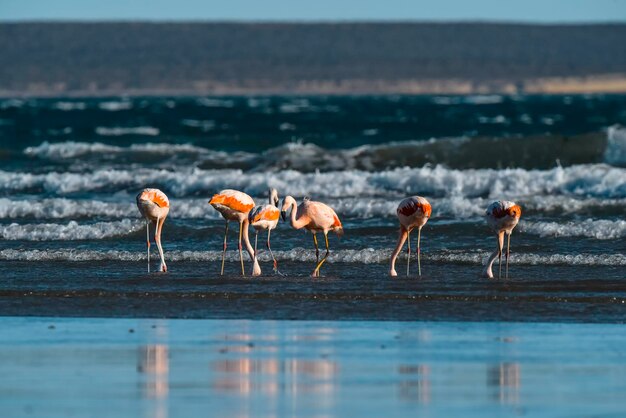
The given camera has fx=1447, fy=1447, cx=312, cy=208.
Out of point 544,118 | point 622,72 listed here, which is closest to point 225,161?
point 544,118

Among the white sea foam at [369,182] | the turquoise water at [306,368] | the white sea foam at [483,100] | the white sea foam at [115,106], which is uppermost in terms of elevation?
the white sea foam at [483,100]

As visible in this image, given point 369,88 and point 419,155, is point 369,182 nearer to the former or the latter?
point 419,155

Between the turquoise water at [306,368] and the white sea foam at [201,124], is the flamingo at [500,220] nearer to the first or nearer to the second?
the turquoise water at [306,368]

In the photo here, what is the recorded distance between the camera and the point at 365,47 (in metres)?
122

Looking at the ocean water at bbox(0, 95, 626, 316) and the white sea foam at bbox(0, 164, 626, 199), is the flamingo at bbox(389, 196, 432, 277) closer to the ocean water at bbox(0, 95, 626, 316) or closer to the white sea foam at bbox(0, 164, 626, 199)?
the ocean water at bbox(0, 95, 626, 316)

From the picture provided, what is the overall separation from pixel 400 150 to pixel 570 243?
42.0 ft

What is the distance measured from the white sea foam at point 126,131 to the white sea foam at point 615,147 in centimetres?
1474

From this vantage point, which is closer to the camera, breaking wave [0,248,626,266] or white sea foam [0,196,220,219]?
breaking wave [0,248,626,266]

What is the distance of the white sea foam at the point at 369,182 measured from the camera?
2334 centimetres

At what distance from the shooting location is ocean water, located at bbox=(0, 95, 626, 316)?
1347 cm

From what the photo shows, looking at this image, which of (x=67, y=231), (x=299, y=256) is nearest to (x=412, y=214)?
(x=299, y=256)

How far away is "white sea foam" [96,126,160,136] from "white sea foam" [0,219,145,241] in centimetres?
2123

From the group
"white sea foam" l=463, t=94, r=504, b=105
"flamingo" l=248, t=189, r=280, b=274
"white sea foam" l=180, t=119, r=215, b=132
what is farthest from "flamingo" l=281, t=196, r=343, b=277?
"white sea foam" l=463, t=94, r=504, b=105

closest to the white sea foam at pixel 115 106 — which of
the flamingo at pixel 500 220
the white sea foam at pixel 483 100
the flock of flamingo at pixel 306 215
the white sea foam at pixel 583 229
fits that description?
the white sea foam at pixel 483 100
